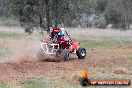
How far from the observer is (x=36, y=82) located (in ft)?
40.2

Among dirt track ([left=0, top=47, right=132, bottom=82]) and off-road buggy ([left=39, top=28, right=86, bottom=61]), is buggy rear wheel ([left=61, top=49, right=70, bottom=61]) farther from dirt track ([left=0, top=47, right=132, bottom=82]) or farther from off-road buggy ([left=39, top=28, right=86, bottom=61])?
dirt track ([left=0, top=47, right=132, bottom=82])

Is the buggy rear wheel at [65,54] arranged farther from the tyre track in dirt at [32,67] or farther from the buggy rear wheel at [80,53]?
the buggy rear wheel at [80,53]

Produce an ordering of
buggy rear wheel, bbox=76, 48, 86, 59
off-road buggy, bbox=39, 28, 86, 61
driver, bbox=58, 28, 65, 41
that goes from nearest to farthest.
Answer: off-road buggy, bbox=39, 28, 86, 61 < driver, bbox=58, 28, 65, 41 < buggy rear wheel, bbox=76, 48, 86, 59

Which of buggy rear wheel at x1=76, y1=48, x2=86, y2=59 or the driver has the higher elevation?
the driver

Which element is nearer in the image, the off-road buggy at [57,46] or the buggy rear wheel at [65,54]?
the buggy rear wheel at [65,54]

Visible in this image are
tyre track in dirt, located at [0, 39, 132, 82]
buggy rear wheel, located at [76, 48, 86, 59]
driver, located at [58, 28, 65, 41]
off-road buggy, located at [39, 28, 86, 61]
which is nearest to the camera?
tyre track in dirt, located at [0, 39, 132, 82]

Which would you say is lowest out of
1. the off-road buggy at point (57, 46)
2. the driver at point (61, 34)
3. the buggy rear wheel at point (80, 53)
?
the buggy rear wheel at point (80, 53)

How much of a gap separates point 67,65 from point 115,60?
10.4 ft

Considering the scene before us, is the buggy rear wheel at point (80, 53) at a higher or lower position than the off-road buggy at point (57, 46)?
lower

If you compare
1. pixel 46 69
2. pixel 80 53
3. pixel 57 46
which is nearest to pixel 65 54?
pixel 57 46

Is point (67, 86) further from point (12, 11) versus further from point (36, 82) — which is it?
point (12, 11)

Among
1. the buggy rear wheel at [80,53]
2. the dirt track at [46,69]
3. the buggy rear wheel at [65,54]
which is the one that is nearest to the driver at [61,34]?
the buggy rear wheel at [65,54]

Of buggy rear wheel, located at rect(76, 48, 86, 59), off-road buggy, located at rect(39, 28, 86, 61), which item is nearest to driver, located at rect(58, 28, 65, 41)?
off-road buggy, located at rect(39, 28, 86, 61)

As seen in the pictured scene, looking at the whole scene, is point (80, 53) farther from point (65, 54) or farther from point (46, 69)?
point (46, 69)
